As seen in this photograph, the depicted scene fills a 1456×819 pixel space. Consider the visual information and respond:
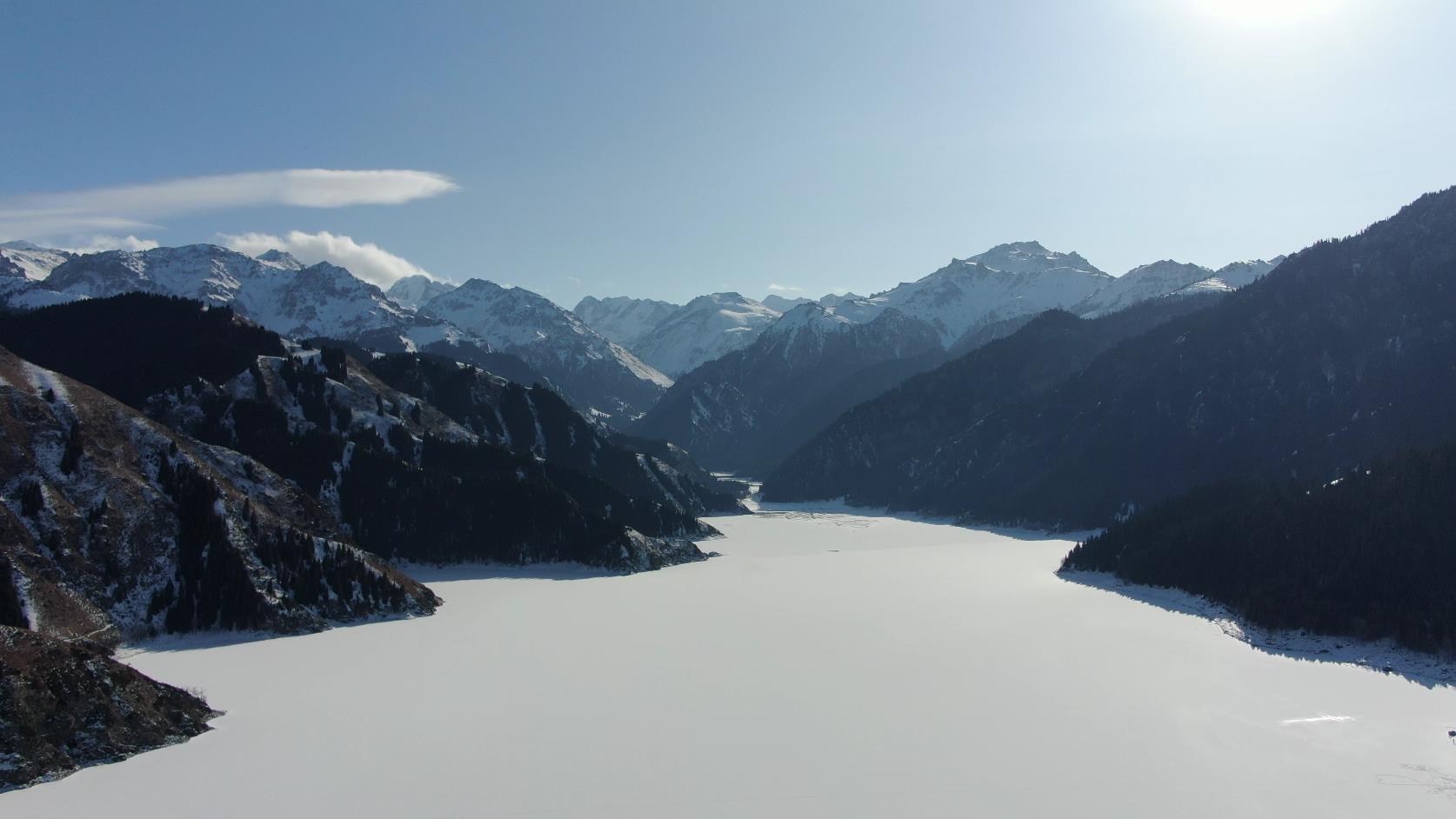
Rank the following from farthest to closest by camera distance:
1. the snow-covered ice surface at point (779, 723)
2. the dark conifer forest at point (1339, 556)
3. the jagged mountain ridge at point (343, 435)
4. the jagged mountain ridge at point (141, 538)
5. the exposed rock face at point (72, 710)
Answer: the jagged mountain ridge at point (343, 435) < the dark conifer forest at point (1339, 556) < the jagged mountain ridge at point (141, 538) < the exposed rock face at point (72, 710) < the snow-covered ice surface at point (779, 723)

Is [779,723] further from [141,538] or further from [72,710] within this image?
[141,538]

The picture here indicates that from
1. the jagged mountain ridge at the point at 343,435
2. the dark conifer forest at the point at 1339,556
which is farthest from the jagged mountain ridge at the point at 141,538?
the dark conifer forest at the point at 1339,556

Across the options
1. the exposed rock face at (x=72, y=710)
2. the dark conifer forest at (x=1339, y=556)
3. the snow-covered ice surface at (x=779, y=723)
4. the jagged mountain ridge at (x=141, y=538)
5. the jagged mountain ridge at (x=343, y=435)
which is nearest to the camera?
the snow-covered ice surface at (x=779, y=723)

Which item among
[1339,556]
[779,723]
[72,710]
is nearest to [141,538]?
[72,710]

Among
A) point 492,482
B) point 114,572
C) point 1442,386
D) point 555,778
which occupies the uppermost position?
point 1442,386

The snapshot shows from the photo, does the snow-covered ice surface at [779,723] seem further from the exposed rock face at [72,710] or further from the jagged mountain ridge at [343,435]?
the jagged mountain ridge at [343,435]

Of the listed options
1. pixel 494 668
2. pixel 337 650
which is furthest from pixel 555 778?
pixel 337 650

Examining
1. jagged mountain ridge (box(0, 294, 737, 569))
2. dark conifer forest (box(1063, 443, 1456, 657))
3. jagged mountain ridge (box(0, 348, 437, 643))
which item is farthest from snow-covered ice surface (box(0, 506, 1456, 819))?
jagged mountain ridge (box(0, 294, 737, 569))

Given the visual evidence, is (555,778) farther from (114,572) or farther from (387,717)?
(114,572)
